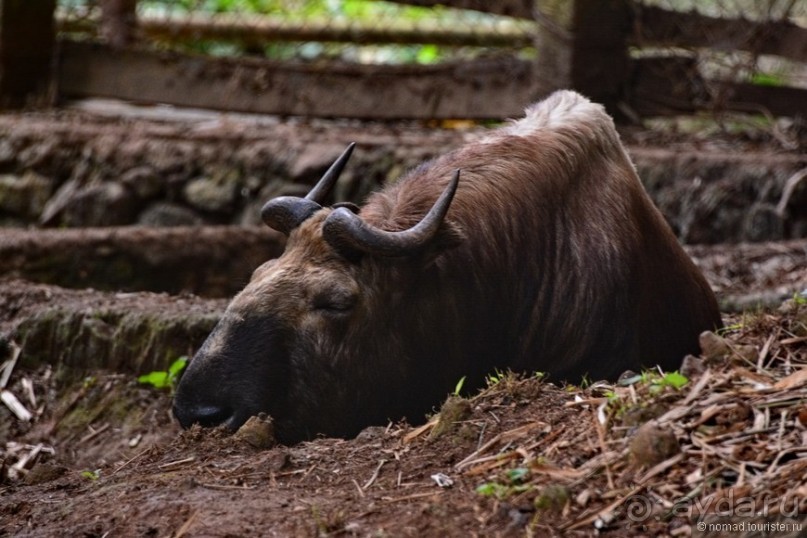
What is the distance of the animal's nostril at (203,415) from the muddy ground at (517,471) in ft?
0.59

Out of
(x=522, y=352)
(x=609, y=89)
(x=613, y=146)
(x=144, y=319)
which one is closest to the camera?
(x=522, y=352)

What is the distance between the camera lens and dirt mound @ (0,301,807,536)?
3.06m

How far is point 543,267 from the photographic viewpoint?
5301mm

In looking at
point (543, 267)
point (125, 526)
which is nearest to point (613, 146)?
point (543, 267)

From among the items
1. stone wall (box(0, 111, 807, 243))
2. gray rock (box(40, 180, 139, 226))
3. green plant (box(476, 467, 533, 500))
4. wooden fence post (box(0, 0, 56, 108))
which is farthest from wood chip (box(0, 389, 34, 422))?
wooden fence post (box(0, 0, 56, 108))

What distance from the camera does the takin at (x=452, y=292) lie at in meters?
4.80

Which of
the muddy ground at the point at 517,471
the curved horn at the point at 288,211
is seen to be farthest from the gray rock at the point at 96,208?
the muddy ground at the point at 517,471

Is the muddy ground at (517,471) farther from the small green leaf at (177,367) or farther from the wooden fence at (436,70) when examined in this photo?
the wooden fence at (436,70)

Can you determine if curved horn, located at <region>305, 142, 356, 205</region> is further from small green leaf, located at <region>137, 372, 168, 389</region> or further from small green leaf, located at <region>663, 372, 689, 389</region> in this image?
small green leaf, located at <region>663, 372, 689, 389</region>

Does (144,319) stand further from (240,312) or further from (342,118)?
(342,118)

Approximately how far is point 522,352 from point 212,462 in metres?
1.66

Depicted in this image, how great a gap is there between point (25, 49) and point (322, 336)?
22.5ft

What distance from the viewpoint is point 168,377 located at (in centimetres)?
598

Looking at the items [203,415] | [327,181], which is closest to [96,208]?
[327,181]
